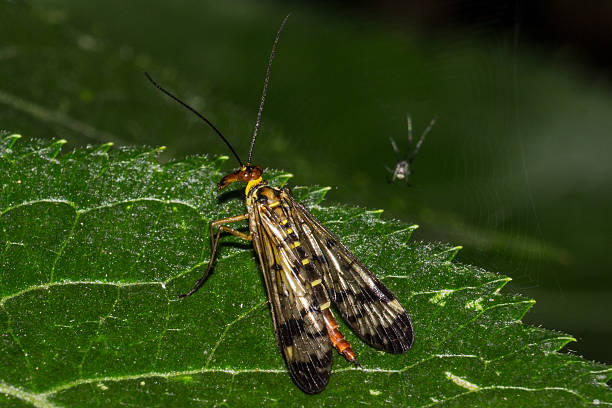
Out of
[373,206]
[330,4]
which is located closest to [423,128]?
[373,206]

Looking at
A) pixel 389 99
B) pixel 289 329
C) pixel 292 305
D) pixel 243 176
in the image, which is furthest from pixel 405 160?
pixel 289 329

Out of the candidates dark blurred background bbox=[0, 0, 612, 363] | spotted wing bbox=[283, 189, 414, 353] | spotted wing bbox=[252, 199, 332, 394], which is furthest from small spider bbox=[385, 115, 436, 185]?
spotted wing bbox=[252, 199, 332, 394]

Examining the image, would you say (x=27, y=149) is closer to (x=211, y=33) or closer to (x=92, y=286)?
(x=92, y=286)

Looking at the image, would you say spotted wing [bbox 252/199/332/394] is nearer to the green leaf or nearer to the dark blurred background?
the green leaf

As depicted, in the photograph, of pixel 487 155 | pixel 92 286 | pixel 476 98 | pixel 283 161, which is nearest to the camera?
pixel 92 286

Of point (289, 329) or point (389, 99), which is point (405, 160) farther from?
point (289, 329)

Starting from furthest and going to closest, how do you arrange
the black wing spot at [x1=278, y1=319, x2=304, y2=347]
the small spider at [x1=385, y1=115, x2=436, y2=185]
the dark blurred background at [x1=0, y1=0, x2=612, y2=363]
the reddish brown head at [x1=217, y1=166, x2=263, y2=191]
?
the small spider at [x1=385, y1=115, x2=436, y2=185]
the dark blurred background at [x1=0, y1=0, x2=612, y2=363]
the reddish brown head at [x1=217, y1=166, x2=263, y2=191]
the black wing spot at [x1=278, y1=319, x2=304, y2=347]
